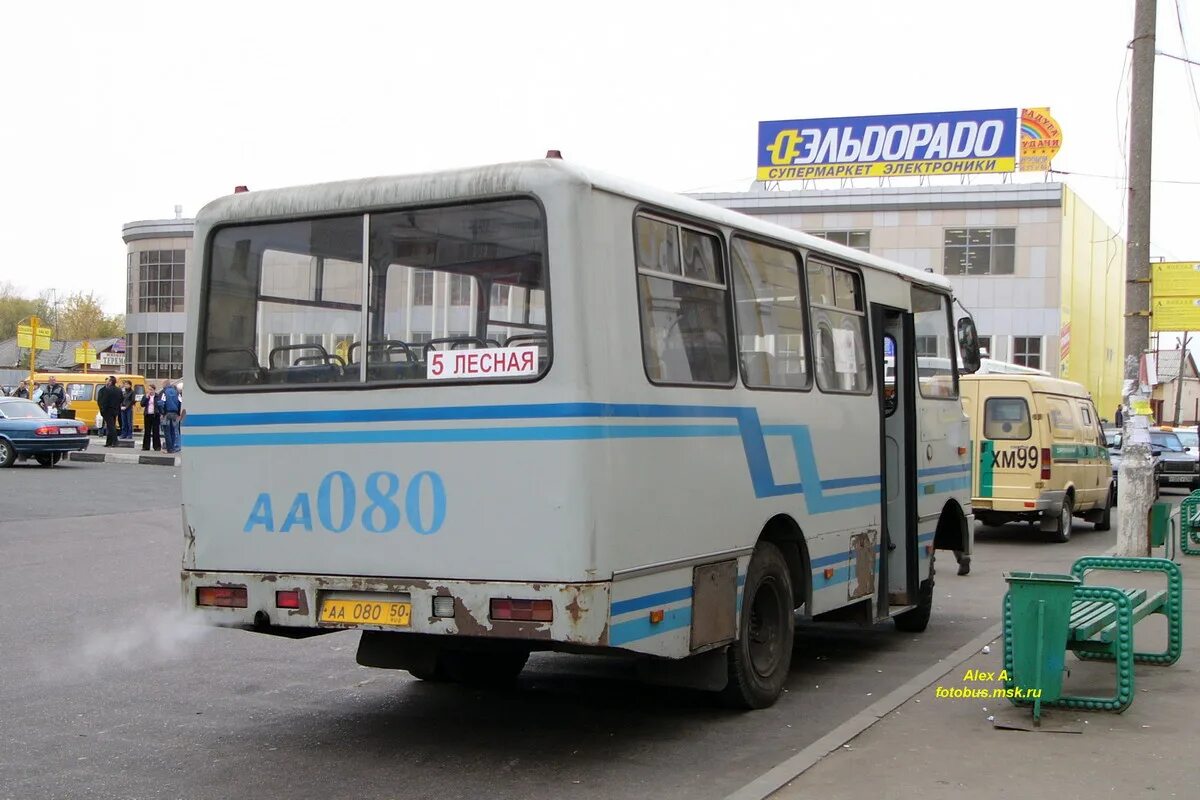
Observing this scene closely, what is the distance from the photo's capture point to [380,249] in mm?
6918

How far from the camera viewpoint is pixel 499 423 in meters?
6.39

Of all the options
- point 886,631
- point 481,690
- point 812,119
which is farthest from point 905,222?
point 481,690

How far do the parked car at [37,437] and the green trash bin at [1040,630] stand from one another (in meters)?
25.7

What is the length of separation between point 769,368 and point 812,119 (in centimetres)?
4491

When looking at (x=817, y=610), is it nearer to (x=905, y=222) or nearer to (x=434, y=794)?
(x=434, y=794)

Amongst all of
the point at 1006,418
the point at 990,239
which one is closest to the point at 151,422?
the point at 1006,418

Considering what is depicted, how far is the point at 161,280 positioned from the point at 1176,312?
5660 cm

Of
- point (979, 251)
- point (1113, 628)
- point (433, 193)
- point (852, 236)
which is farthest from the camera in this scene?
point (852, 236)

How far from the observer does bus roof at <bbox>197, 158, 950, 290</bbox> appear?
6.42m

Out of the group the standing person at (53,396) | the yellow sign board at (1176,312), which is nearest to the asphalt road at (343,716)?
the yellow sign board at (1176,312)

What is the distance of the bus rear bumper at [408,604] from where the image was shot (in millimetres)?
6180

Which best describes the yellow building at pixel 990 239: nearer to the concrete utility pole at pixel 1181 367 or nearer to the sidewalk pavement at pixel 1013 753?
the concrete utility pole at pixel 1181 367

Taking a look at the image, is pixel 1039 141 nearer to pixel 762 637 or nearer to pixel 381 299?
pixel 762 637

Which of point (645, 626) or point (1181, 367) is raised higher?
point (1181, 367)
